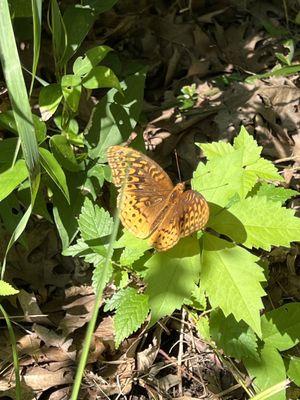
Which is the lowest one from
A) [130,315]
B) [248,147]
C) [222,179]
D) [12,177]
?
Result: [130,315]

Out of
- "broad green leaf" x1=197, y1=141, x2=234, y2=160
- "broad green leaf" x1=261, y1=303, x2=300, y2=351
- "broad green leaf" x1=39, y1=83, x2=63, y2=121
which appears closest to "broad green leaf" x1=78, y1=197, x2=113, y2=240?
"broad green leaf" x1=39, y1=83, x2=63, y2=121

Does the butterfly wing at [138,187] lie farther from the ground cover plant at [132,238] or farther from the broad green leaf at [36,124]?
the broad green leaf at [36,124]

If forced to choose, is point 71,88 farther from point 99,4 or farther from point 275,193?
point 275,193

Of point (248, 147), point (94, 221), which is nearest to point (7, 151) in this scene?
point (94, 221)

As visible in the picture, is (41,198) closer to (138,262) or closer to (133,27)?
(138,262)

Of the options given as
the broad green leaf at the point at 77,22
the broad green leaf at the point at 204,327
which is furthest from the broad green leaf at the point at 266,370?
the broad green leaf at the point at 77,22

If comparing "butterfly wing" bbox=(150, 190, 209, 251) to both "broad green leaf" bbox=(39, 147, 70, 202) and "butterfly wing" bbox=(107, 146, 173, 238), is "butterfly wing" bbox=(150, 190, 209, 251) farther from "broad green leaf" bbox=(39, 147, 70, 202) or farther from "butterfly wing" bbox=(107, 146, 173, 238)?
"broad green leaf" bbox=(39, 147, 70, 202)
